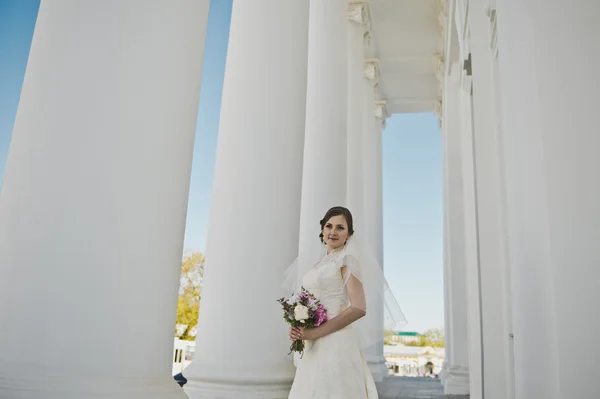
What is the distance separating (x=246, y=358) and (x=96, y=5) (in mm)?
35622

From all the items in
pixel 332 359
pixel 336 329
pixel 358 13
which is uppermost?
pixel 358 13

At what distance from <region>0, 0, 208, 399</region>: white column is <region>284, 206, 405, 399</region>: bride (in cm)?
1581

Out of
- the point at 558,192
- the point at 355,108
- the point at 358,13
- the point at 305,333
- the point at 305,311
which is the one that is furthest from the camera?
the point at 358,13

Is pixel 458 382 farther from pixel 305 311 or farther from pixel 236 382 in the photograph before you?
pixel 305 311

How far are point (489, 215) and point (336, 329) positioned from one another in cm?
6147

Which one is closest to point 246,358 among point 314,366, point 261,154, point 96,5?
point 314,366

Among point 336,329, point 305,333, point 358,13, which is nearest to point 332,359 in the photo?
point 336,329

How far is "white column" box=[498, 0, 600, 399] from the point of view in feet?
110

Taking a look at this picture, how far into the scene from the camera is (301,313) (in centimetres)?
4484

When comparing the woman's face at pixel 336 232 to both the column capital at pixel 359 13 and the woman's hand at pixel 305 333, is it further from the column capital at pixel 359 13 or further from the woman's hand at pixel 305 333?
the column capital at pixel 359 13

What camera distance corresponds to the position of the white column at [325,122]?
94.3 metres

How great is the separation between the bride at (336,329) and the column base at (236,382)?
6.38 m

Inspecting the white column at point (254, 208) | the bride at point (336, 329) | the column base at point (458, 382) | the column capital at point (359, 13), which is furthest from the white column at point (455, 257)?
the bride at point (336, 329)

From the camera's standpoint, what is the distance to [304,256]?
184 ft
